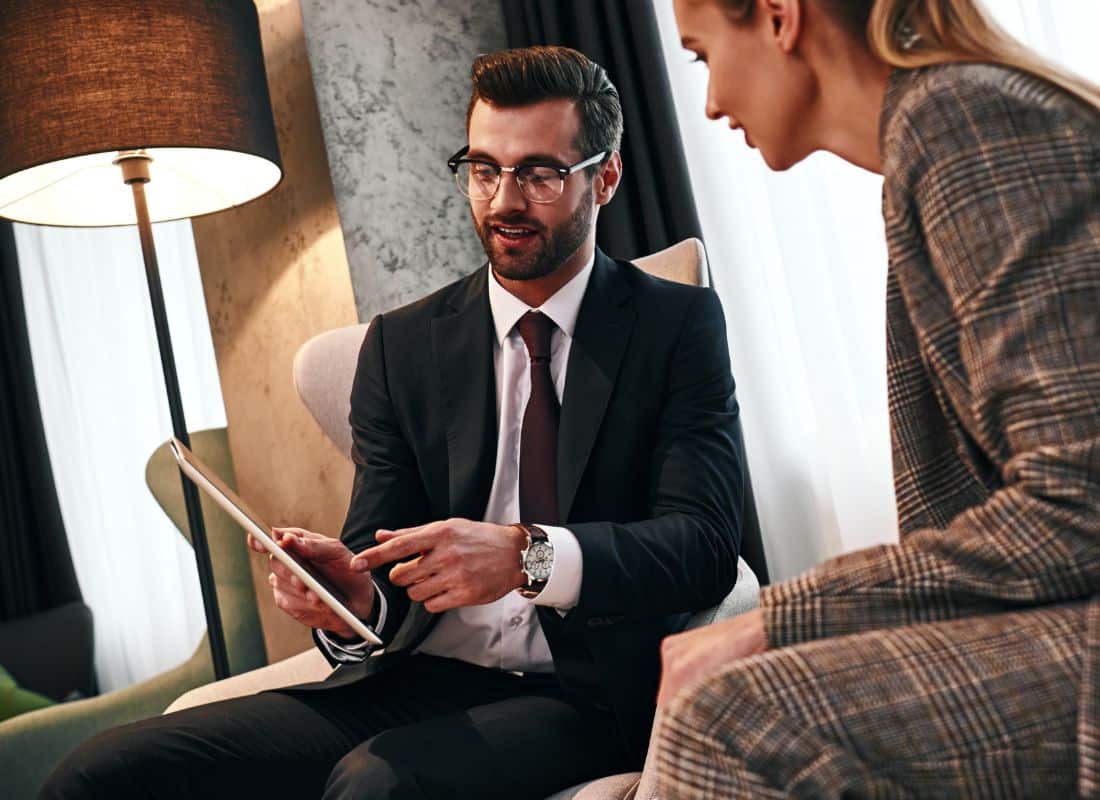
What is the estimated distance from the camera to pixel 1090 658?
81cm

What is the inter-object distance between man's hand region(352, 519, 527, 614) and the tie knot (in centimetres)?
43

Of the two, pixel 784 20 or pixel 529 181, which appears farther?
pixel 529 181

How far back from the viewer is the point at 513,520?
1.78 m

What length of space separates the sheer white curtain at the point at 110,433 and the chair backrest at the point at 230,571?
0.97 metres

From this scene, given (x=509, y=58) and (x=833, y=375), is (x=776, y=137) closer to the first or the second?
(x=509, y=58)

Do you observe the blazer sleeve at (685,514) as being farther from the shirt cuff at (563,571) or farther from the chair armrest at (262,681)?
the chair armrest at (262,681)

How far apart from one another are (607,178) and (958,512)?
1.11 metres

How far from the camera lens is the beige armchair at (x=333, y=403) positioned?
182 centimetres

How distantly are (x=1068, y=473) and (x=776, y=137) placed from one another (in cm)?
44

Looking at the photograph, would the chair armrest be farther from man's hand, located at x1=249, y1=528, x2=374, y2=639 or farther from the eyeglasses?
the eyeglasses

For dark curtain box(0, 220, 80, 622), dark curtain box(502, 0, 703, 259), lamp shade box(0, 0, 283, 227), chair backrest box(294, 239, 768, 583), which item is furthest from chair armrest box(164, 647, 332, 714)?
dark curtain box(0, 220, 80, 622)

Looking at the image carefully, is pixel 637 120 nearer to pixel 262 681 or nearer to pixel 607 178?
pixel 607 178

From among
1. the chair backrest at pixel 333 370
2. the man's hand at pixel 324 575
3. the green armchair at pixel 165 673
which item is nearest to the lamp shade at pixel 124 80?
the chair backrest at pixel 333 370

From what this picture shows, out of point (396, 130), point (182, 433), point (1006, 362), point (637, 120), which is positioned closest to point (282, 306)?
point (182, 433)
